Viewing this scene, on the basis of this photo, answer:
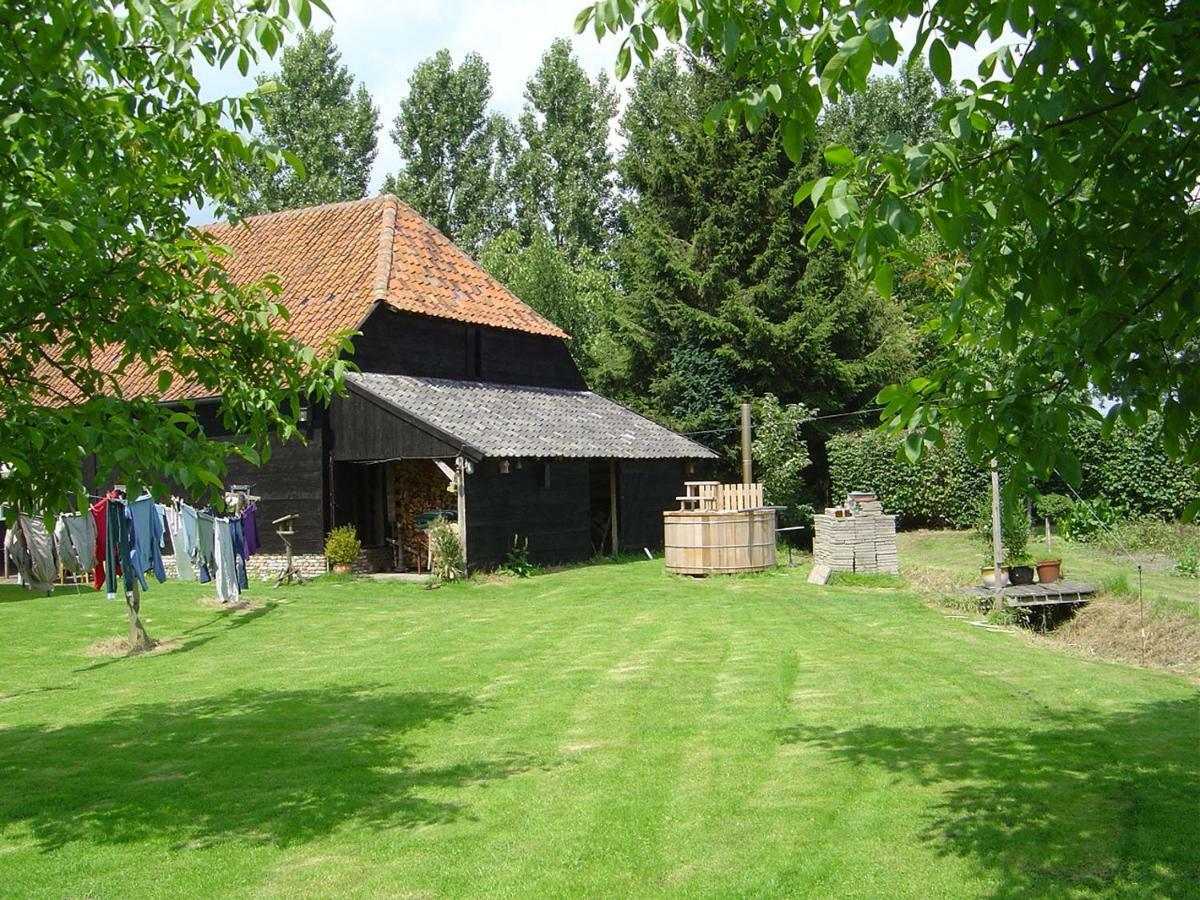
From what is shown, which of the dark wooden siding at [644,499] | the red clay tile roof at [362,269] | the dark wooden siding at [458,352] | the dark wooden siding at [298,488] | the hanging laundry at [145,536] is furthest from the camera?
the dark wooden siding at [644,499]

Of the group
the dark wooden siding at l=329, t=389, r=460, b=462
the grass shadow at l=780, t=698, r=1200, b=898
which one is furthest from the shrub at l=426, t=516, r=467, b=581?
the grass shadow at l=780, t=698, r=1200, b=898

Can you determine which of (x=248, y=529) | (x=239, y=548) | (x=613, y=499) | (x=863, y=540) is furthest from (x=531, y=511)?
(x=239, y=548)

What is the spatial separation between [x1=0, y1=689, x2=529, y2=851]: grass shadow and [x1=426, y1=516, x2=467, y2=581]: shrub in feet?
36.9

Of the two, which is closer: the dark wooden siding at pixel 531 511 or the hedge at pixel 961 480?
the dark wooden siding at pixel 531 511

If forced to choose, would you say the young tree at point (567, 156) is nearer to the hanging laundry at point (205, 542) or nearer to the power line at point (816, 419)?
the power line at point (816, 419)

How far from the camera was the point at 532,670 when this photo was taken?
1182 centimetres

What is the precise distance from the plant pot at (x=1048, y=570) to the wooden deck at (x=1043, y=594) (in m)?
0.13

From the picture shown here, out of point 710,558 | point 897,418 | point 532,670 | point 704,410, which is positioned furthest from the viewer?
point 704,410

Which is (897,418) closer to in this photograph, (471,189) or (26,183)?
(26,183)

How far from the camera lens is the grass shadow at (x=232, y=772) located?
21.8ft

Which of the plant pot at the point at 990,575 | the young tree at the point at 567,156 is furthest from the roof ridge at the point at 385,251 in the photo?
the young tree at the point at 567,156

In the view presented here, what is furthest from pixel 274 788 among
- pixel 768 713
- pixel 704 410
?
pixel 704 410

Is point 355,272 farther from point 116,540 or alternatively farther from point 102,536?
point 116,540

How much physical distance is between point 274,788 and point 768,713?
3.91 metres
